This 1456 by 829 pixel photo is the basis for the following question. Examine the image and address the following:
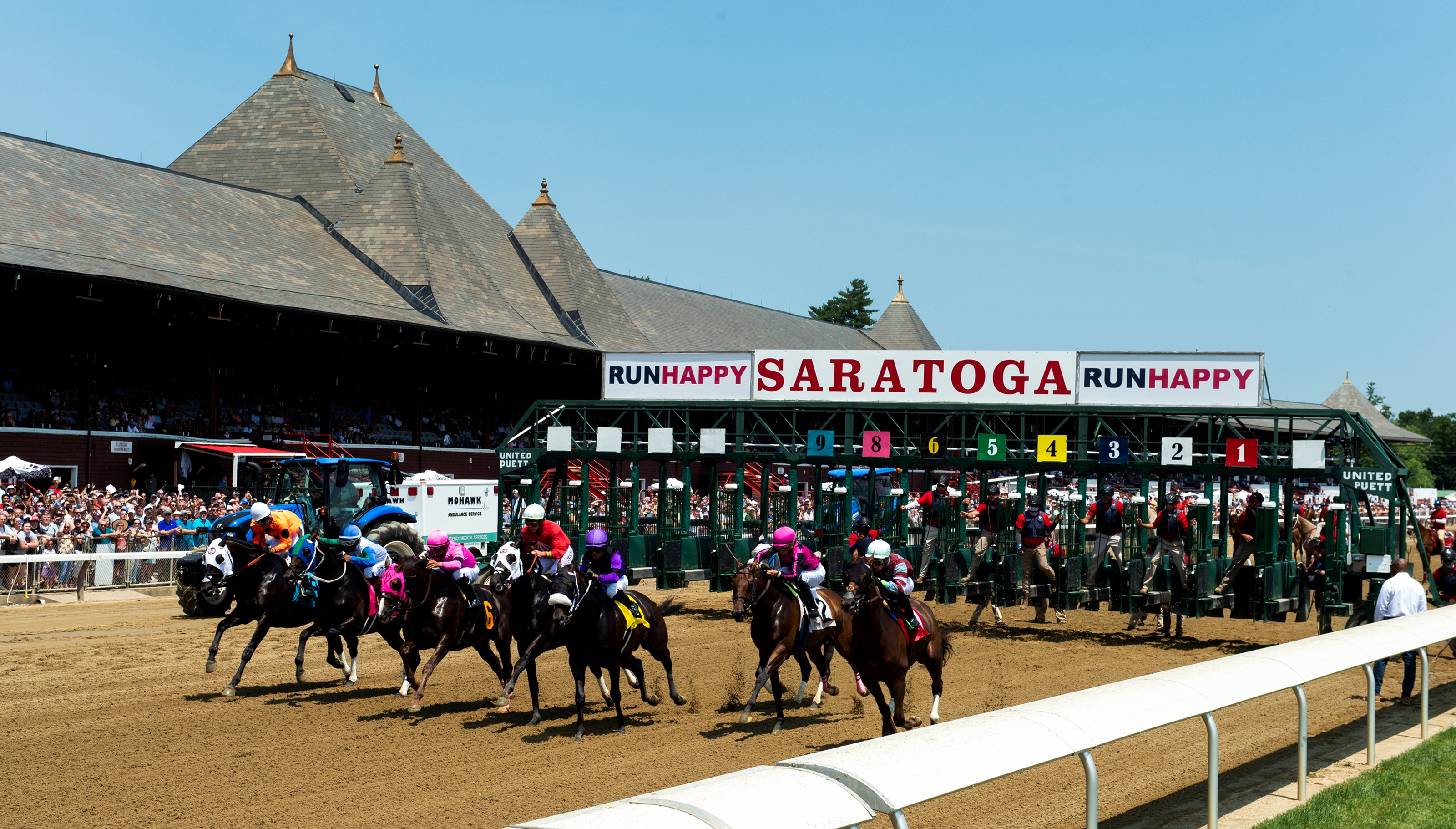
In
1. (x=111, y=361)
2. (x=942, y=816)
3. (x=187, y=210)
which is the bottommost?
(x=942, y=816)

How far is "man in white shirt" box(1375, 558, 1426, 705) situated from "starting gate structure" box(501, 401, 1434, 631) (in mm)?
2860

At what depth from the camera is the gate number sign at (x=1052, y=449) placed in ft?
61.6

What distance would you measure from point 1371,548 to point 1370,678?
7.08 metres

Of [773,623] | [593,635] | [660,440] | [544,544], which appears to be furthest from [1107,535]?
[593,635]

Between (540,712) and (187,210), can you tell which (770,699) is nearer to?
(540,712)

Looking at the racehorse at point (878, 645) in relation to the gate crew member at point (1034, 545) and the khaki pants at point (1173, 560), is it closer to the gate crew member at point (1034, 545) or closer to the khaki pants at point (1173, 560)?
the khaki pants at point (1173, 560)

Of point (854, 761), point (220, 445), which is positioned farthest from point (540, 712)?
point (220, 445)

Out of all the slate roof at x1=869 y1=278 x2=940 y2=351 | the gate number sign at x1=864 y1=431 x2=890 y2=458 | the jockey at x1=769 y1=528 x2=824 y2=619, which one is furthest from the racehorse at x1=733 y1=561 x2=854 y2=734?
the slate roof at x1=869 y1=278 x2=940 y2=351

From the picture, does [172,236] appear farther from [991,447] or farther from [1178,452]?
[1178,452]

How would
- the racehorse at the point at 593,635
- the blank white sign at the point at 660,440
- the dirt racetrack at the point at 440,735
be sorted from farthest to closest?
the blank white sign at the point at 660,440 < the racehorse at the point at 593,635 < the dirt racetrack at the point at 440,735

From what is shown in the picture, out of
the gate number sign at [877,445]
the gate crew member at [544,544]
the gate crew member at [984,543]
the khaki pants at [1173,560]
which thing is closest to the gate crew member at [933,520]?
the gate crew member at [984,543]

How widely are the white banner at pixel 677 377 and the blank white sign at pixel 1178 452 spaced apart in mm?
7027

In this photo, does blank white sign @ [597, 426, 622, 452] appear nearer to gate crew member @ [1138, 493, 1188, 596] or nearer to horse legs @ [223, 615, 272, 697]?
gate crew member @ [1138, 493, 1188, 596]

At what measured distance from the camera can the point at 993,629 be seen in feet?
64.4
